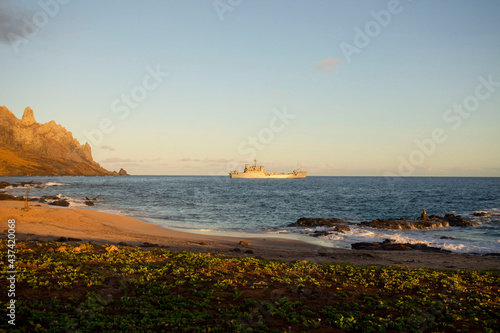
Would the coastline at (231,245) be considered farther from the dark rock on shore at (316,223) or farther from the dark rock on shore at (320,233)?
the dark rock on shore at (316,223)

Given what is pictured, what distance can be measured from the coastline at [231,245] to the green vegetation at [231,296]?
4196 millimetres

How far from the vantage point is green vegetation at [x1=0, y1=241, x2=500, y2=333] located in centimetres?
840

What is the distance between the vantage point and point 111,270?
1266 centimetres

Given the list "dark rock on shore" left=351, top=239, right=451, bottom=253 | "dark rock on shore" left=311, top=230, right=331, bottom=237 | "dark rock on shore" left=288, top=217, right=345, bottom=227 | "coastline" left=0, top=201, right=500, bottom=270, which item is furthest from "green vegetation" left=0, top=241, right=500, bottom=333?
"dark rock on shore" left=288, top=217, right=345, bottom=227

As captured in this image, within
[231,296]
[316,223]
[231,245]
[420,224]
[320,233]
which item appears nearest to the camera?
[231,296]

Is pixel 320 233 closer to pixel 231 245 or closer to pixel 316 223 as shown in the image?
pixel 316 223

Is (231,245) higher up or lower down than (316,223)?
higher up

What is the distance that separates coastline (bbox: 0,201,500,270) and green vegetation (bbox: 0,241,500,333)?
4196 millimetres

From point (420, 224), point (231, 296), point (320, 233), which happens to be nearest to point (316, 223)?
point (320, 233)

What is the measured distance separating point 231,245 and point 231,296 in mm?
12383

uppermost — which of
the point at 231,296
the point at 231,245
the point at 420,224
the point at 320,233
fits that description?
the point at 231,296

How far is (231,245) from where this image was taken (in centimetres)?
2278

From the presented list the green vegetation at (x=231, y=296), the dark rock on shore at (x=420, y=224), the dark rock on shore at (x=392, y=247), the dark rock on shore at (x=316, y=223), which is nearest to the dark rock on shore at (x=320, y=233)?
the dark rock on shore at (x=316, y=223)

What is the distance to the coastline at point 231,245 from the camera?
61.9ft
